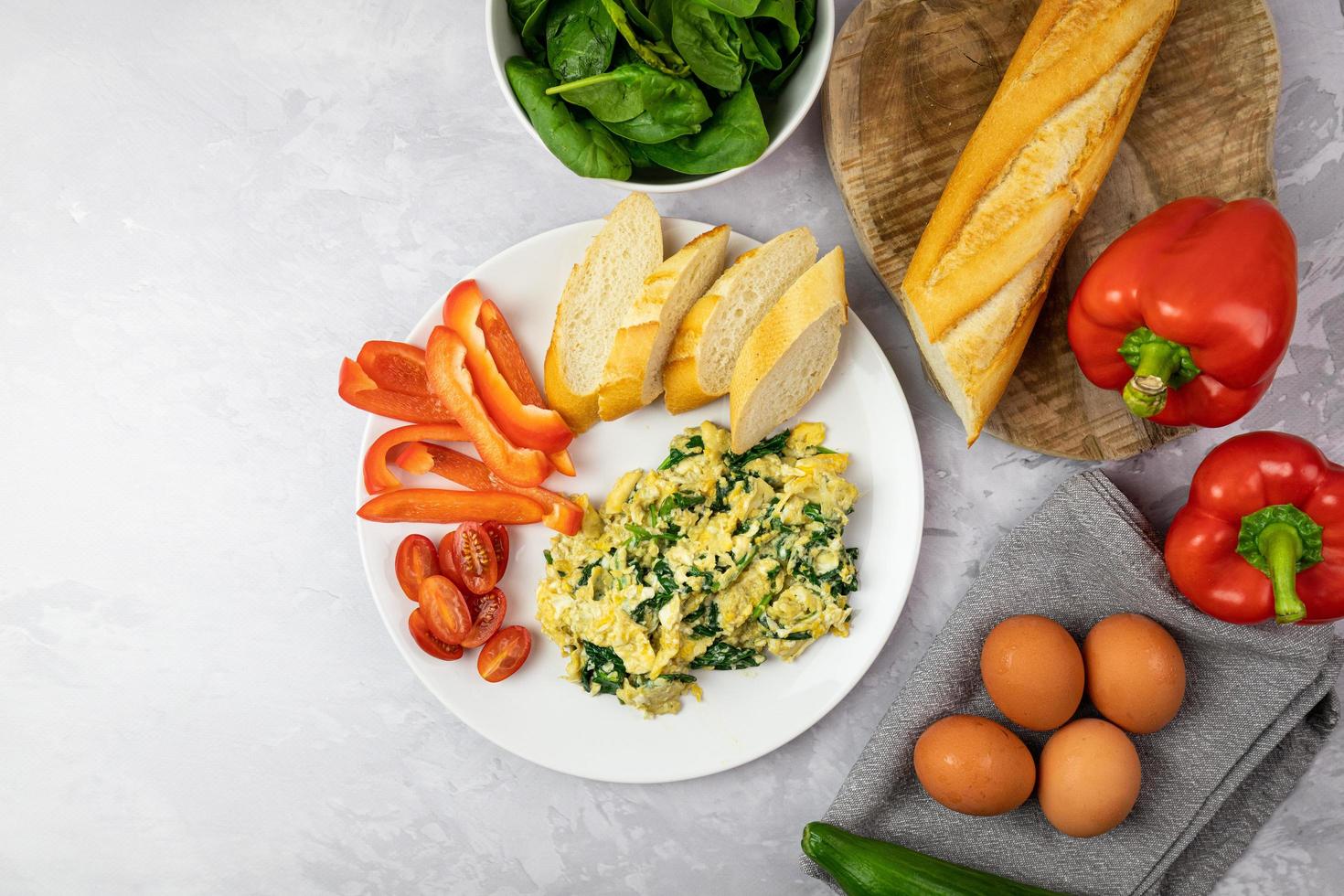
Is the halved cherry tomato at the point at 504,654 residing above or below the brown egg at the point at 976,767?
above

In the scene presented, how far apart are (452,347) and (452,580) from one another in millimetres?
559

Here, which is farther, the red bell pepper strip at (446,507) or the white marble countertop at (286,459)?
the white marble countertop at (286,459)

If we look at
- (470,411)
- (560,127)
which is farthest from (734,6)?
(470,411)

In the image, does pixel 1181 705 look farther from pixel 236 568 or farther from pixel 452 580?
pixel 236 568

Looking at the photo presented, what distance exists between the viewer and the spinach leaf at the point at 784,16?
188 cm

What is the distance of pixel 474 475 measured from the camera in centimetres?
229

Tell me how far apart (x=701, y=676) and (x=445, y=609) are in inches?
25.2

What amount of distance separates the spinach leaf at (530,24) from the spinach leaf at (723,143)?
335 mm

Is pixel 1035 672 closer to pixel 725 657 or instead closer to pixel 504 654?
pixel 725 657

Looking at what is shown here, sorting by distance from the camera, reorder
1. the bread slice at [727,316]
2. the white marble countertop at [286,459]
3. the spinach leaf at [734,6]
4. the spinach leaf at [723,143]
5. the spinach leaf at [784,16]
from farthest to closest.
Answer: the white marble countertop at [286,459]
the bread slice at [727,316]
the spinach leaf at [723,143]
the spinach leaf at [784,16]
the spinach leaf at [734,6]

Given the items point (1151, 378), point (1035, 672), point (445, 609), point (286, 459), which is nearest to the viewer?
point (1151, 378)

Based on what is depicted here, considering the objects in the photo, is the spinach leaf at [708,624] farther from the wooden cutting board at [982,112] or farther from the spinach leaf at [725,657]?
the wooden cutting board at [982,112]

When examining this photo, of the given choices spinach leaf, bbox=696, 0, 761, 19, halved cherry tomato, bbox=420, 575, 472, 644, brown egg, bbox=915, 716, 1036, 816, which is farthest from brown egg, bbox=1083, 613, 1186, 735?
spinach leaf, bbox=696, 0, 761, 19

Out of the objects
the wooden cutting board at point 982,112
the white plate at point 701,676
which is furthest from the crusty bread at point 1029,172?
the white plate at point 701,676
